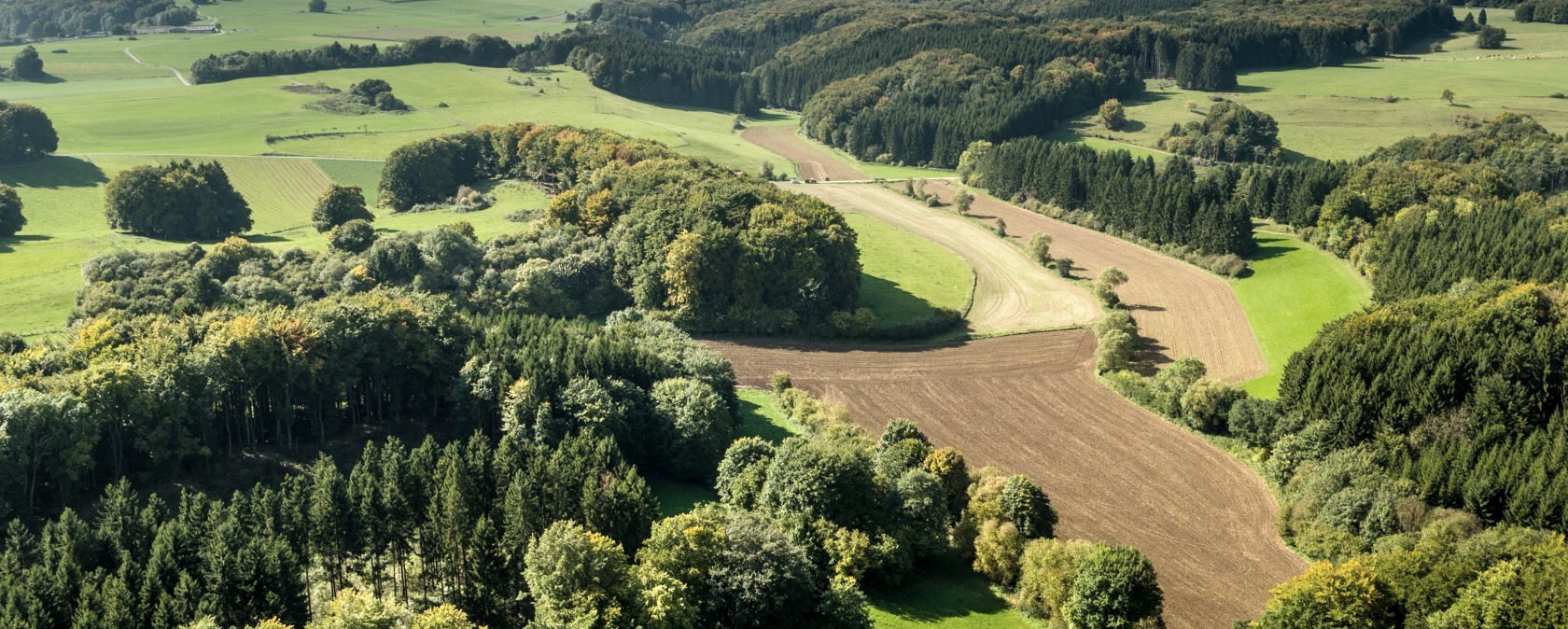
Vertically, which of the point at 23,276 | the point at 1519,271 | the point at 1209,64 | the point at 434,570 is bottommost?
the point at 434,570

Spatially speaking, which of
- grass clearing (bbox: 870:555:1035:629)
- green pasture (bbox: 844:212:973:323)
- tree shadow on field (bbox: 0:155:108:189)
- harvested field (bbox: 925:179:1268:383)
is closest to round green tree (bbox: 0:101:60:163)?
tree shadow on field (bbox: 0:155:108:189)

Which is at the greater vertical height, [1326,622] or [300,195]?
[300,195]

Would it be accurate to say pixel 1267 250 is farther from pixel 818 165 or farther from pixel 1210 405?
pixel 818 165

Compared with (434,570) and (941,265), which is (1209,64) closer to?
(941,265)

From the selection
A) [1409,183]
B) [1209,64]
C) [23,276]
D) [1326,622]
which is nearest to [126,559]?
[1326,622]

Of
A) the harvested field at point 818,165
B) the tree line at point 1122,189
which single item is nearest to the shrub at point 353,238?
the harvested field at point 818,165
